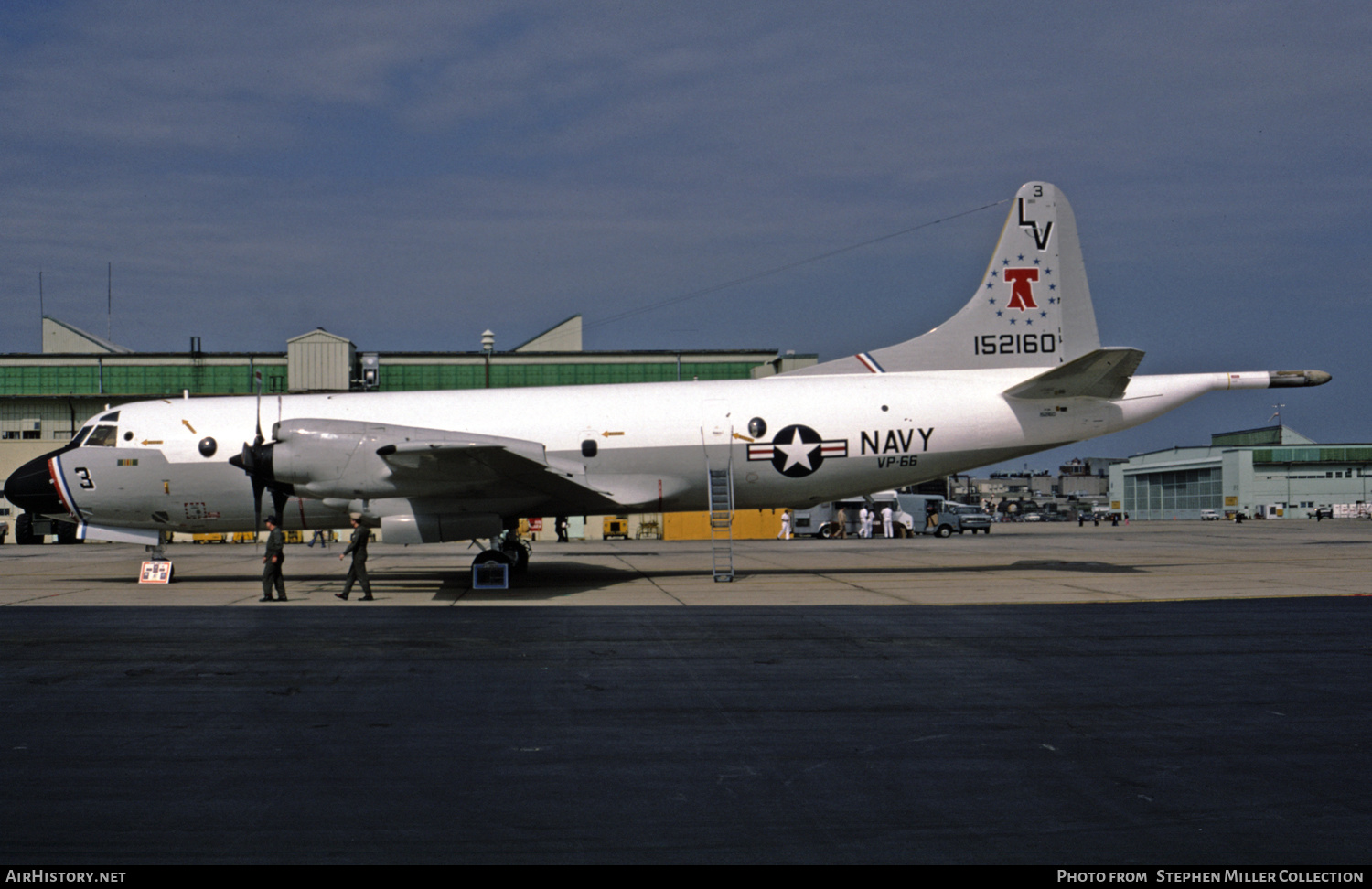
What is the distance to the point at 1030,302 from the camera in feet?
70.8

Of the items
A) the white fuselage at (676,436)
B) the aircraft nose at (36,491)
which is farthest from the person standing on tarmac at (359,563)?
the aircraft nose at (36,491)

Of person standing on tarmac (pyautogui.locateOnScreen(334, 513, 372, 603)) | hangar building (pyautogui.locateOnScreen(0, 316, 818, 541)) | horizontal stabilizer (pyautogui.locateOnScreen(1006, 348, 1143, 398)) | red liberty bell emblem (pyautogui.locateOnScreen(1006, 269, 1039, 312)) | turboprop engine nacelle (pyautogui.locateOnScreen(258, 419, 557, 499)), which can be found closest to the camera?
person standing on tarmac (pyautogui.locateOnScreen(334, 513, 372, 603))

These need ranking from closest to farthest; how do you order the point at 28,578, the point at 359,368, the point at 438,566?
the point at 28,578 < the point at 438,566 < the point at 359,368

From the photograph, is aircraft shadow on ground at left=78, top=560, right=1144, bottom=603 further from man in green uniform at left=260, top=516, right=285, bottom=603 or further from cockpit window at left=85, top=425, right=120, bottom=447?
cockpit window at left=85, top=425, right=120, bottom=447

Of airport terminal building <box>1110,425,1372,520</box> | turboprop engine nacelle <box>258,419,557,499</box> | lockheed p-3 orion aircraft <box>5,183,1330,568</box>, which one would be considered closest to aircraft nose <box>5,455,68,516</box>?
lockheed p-3 orion aircraft <box>5,183,1330,568</box>

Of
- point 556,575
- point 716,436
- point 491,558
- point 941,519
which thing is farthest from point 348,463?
point 941,519

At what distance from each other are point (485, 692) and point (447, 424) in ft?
39.8

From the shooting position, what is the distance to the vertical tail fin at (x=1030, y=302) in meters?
21.4

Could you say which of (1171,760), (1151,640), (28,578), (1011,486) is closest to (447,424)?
(28,578)

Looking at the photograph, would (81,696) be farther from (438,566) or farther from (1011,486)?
(1011,486)

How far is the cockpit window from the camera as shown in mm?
20797

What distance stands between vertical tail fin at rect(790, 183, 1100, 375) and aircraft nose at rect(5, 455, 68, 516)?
19369 mm

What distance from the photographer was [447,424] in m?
20.5

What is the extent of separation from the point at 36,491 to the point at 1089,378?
22.7 m
